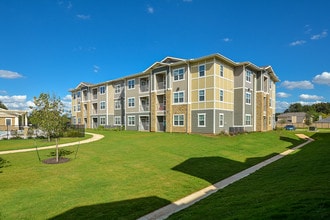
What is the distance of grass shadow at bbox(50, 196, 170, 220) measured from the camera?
22.2 ft

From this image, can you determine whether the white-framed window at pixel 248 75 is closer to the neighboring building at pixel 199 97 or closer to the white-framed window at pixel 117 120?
the neighboring building at pixel 199 97

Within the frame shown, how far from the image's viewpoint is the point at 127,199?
809 cm

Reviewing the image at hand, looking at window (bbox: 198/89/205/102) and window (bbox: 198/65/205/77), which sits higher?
window (bbox: 198/65/205/77)

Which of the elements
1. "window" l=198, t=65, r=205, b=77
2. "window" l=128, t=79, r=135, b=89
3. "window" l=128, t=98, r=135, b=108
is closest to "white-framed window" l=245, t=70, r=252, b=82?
"window" l=198, t=65, r=205, b=77

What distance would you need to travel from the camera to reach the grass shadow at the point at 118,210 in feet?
22.2

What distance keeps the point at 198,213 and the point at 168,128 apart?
88.7ft

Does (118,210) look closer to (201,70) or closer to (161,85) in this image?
(201,70)

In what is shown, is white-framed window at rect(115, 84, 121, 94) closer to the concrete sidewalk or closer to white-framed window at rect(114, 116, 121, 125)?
white-framed window at rect(114, 116, 121, 125)

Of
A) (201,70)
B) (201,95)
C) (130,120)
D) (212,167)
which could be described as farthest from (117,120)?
(212,167)

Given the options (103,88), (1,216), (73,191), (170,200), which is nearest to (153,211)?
(170,200)

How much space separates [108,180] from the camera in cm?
1023

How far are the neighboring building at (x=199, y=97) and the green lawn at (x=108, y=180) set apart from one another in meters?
13.3

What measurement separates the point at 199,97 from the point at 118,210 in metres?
24.4

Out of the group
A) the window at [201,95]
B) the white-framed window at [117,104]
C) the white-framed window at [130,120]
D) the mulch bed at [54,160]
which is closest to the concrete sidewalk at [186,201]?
the mulch bed at [54,160]
